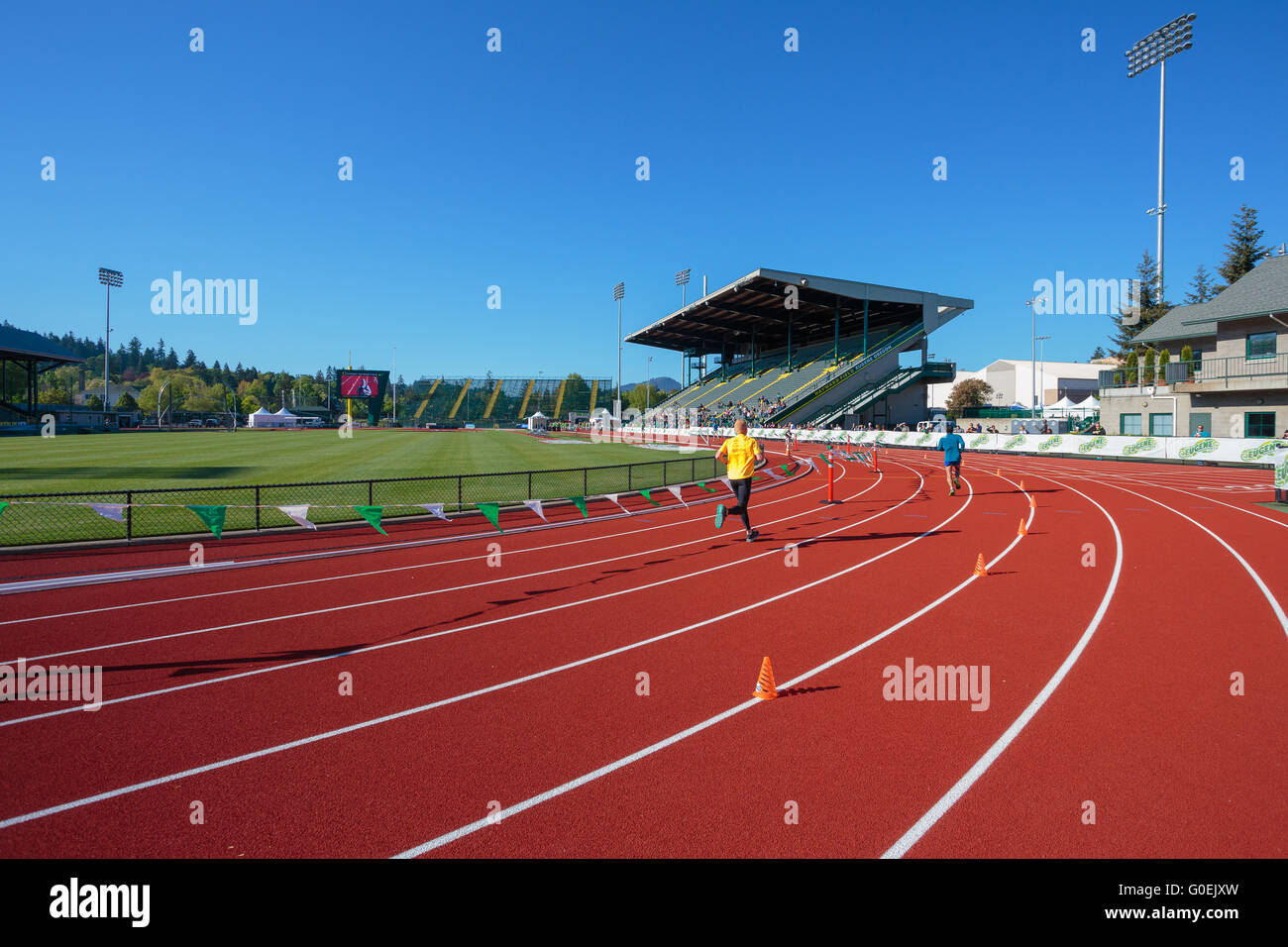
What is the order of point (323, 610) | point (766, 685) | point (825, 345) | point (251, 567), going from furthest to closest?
point (825, 345) → point (251, 567) → point (323, 610) → point (766, 685)

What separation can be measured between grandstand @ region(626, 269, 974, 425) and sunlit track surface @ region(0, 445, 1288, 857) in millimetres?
50663

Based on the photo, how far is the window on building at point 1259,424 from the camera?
34.1 meters

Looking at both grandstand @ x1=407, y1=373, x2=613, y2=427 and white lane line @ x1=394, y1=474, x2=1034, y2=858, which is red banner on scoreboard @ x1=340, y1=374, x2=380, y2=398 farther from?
white lane line @ x1=394, y1=474, x2=1034, y2=858

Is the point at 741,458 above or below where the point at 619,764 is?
above

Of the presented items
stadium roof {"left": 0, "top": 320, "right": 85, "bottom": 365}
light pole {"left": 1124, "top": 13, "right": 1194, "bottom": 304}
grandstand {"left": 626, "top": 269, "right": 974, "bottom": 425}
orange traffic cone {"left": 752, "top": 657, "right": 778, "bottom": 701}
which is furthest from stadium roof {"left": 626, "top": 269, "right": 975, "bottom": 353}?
stadium roof {"left": 0, "top": 320, "right": 85, "bottom": 365}

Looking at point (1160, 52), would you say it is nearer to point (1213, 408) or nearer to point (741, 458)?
point (1213, 408)

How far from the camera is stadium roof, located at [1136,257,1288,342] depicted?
34438 mm

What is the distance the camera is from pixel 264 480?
2070 cm

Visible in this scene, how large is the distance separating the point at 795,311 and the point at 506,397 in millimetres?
74704

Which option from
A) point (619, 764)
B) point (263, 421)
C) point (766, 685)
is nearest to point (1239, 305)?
point (766, 685)

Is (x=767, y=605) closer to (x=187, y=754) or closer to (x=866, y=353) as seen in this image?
(x=187, y=754)

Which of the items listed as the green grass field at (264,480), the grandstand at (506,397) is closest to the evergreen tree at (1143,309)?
the green grass field at (264,480)
